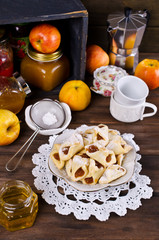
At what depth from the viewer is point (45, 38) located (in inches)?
35.7

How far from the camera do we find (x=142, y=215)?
70 centimetres

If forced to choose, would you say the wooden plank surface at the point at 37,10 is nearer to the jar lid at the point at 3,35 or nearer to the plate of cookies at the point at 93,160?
the jar lid at the point at 3,35

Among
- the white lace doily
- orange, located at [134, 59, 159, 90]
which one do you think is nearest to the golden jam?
the white lace doily

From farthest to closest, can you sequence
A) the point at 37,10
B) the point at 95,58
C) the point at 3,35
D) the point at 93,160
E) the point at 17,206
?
the point at 95,58, the point at 3,35, the point at 37,10, the point at 93,160, the point at 17,206

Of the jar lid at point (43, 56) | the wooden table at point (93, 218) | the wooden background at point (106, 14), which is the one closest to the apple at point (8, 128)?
the wooden table at point (93, 218)

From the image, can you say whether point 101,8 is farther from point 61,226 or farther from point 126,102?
point 61,226

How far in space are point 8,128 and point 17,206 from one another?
0.94 ft

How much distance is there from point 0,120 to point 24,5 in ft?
1.14

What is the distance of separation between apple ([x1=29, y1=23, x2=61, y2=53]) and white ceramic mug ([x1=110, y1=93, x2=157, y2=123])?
26cm

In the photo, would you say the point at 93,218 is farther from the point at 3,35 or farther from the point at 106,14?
the point at 106,14

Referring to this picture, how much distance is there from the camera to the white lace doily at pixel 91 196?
70 centimetres

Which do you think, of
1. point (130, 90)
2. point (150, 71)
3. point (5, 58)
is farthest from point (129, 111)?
point (5, 58)

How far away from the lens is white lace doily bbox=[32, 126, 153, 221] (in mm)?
695

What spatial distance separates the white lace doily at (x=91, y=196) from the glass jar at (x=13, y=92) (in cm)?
23
